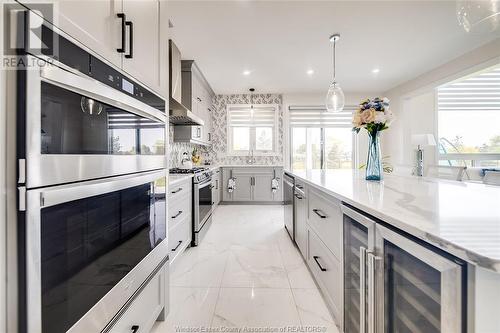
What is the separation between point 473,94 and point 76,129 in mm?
6616

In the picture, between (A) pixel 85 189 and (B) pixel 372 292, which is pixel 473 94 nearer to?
(B) pixel 372 292

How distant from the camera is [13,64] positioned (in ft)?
1.87

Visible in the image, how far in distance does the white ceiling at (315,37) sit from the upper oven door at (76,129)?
2.13 metres

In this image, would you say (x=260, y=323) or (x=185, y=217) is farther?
(x=185, y=217)

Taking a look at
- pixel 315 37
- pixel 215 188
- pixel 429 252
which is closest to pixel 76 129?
pixel 429 252

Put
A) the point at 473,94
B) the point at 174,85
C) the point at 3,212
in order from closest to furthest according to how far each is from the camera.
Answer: the point at 3,212 < the point at 174,85 < the point at 473,94

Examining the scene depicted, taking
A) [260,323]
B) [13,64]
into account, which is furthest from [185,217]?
[13,64]

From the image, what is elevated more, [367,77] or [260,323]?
[367,77]

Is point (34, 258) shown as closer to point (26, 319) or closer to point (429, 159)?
point (26, 319)

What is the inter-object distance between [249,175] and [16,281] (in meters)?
4.95

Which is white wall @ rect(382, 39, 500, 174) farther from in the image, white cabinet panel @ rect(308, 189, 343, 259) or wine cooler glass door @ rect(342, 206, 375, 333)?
wine cooler glass door @ rect(342, 206, 375, 333)

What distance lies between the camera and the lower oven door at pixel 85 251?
623 mm

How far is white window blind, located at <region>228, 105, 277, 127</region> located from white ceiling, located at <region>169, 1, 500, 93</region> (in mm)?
1190

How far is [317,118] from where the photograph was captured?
6055 mm
